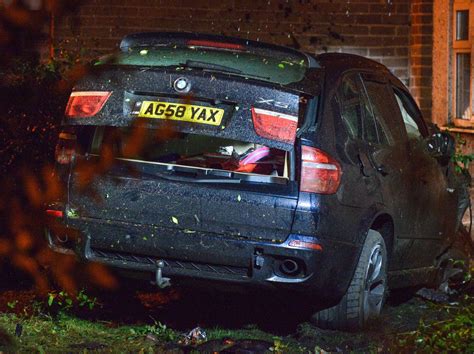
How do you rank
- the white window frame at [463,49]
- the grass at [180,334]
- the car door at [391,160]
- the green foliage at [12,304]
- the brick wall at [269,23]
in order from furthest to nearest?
the brick wall at [269,23] → the white window frame at [463,49] → the green foliage at [12,304] → the car door at [391,160] → the grass at [180,334]

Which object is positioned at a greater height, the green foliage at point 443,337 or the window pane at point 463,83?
the window pane at point 463,83

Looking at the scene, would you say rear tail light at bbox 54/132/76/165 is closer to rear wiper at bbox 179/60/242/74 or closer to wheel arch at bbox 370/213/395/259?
rear wiper at bbox 179/60/242/74

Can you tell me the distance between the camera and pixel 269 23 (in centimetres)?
1339

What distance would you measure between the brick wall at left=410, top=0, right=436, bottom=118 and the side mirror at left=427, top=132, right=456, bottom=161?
4702 millimetres

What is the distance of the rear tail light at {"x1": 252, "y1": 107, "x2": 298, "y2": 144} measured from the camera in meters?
6.84

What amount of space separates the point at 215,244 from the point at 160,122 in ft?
2.53

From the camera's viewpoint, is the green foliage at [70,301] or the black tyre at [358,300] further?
the green foliage at [70,301]

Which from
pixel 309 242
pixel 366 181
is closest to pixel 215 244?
pixel 309 242

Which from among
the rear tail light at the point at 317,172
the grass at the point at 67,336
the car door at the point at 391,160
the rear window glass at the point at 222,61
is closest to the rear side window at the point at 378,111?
the car door at the point at 391,160

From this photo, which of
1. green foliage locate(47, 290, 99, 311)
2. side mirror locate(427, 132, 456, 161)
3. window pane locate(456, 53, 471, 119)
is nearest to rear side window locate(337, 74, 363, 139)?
side mirror locate(427, 132, 456, 161)

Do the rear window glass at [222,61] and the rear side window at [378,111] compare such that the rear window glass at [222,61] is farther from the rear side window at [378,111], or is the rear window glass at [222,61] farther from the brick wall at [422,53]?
the brick wall at [422,53]

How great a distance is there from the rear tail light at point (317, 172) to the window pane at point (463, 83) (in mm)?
6508

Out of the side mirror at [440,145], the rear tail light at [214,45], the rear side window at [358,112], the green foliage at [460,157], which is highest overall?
the rear tail light at [214,45]

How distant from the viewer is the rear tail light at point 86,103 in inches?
282
